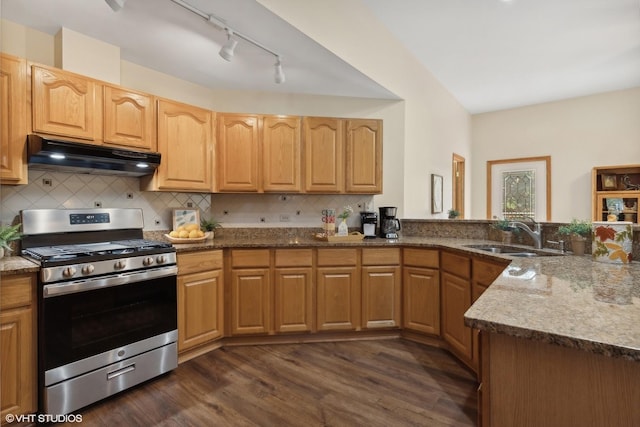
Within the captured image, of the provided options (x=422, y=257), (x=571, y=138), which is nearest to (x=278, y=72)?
(x=422, y=257)

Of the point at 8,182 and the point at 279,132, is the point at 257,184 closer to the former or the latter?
the point at 279,132

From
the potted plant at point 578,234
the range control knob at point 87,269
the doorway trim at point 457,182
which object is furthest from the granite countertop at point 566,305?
the doorway trim at point 457,182

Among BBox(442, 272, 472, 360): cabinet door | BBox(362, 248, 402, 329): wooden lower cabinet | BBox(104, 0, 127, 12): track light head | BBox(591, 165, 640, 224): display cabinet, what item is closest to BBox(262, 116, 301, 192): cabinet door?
BBox(362, 248, 402, 329): wooden lower cabinet

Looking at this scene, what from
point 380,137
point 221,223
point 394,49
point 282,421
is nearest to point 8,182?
point 221,223

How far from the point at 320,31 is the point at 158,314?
233 cm

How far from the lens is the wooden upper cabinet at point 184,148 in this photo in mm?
2514

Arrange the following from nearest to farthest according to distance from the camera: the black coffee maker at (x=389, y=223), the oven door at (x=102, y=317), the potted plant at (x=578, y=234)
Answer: the oven door at (x=102, y=317) < the potted plant at (x=578, y=234) < the black coffee maker at (x=389, y=223)

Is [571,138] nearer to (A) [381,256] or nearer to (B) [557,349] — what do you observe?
(A) [381,256]

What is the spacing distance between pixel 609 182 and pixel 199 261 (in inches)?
218

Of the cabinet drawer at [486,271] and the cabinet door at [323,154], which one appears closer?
the cabinet drawer at [486,271]

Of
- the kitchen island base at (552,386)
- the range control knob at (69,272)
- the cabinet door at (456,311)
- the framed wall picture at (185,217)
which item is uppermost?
the framed wall picture at (185,217)

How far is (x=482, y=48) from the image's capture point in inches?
136

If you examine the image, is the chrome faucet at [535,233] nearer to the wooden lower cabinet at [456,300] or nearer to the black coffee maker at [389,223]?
the wooden lower cabinet at [456,300]

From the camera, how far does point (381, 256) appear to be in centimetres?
276
